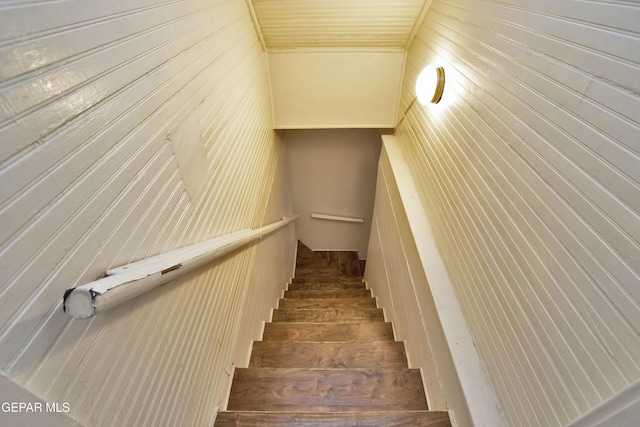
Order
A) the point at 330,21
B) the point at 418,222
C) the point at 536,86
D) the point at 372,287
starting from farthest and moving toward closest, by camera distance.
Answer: the point at 372,287, the point at 330,21, the point at 418,222, the point at 536,86

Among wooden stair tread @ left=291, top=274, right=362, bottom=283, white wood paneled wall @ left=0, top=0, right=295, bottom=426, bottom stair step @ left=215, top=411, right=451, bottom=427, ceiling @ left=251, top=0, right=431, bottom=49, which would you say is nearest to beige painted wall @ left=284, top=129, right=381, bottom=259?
wooden stair tread @ left=291, top=274, right=362, bottom=283

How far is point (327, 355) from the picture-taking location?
2.01m

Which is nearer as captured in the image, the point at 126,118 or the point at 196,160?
the point at 126,118

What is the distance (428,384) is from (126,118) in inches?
76.1

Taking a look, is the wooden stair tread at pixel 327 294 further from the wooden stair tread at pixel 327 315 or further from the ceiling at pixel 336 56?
the ceiling at pixel 336 56

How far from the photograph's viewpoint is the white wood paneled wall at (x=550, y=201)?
65cm

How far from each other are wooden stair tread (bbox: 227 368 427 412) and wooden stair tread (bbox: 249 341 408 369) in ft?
0.87

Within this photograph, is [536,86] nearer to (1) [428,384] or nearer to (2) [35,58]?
(2) [35,58]

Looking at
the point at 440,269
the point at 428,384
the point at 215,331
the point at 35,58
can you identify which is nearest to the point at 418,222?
the point at 440,269

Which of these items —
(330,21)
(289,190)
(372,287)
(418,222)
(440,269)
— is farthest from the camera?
(289,190)

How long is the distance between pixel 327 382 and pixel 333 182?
3.28m

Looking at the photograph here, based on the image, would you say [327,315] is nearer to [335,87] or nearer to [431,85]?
[431,85]

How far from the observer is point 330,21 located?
7.67 feet

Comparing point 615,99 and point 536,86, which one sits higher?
point 536,86
